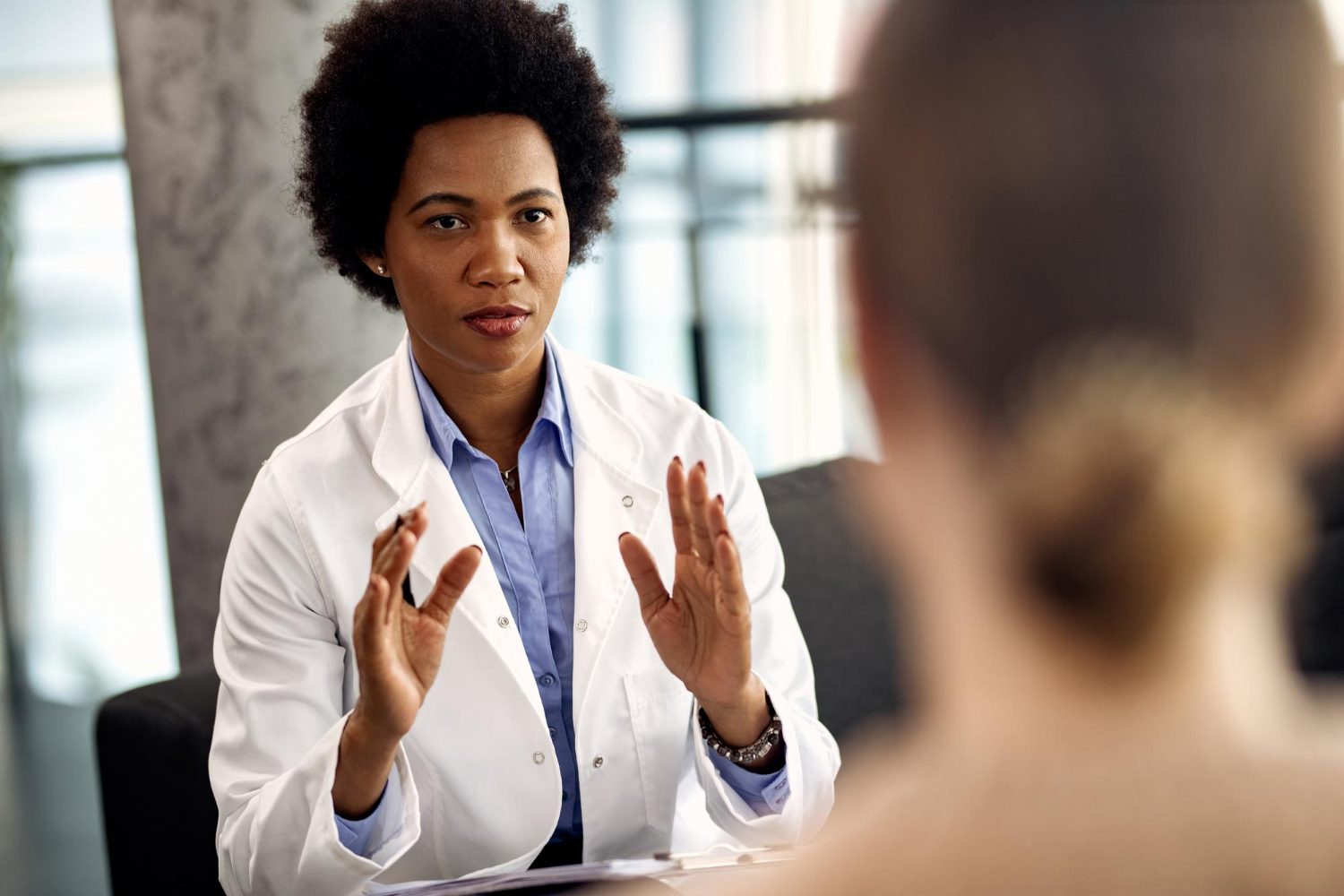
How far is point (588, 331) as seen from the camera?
4.13m

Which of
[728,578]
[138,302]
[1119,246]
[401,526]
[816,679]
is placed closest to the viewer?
[1119,246]

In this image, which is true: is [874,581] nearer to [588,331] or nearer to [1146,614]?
[1146,614]

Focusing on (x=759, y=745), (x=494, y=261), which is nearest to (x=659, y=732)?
(x=759, y=745)

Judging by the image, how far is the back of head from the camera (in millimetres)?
476

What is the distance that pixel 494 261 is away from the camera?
1.58 metres

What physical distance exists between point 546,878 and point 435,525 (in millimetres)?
494

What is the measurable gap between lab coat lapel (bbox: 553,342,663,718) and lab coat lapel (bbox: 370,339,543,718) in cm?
8

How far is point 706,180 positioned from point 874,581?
76.8 inches

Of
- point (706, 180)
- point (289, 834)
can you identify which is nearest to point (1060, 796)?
point (289, 834)

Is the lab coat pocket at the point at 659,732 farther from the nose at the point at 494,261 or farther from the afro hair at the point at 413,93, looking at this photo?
the afro hair at the point at 413,93

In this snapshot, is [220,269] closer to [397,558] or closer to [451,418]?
[451,418]

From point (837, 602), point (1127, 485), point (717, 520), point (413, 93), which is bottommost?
point (837, 602)

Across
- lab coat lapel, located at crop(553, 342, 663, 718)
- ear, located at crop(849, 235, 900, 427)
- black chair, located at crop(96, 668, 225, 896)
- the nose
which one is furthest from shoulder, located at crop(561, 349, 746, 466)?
ear, located at crop(849, 235, 900, 427)

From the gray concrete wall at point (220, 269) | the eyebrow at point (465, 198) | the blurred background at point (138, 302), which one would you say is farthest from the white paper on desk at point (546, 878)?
the blurred background at point (138, 302)
